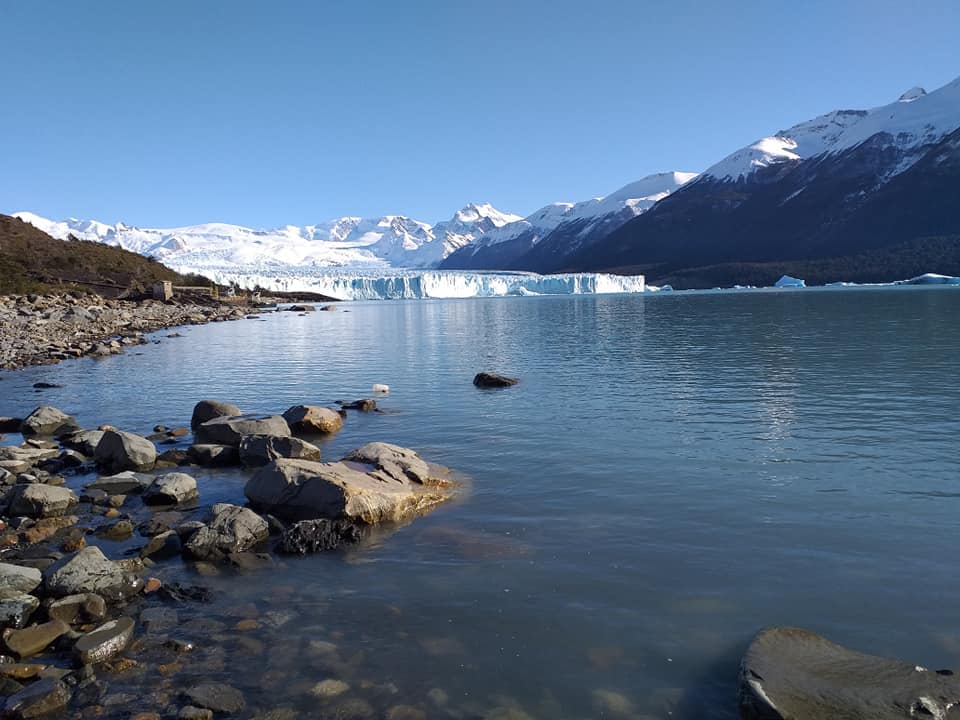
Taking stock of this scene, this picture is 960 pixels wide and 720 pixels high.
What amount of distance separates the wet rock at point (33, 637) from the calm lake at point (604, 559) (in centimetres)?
100

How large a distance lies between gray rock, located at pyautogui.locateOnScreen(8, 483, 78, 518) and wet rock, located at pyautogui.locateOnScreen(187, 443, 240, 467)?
2.70 m

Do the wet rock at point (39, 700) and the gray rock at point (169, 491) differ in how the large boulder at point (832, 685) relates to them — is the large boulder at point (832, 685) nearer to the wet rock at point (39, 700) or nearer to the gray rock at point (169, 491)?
the wet rock at point (39, 700)

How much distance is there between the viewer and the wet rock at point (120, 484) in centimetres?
984

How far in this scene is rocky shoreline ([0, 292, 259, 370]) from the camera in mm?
28830

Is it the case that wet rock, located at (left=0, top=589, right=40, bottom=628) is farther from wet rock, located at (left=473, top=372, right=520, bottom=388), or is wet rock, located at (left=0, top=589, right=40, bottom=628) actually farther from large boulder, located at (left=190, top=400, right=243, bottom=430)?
wet rock, located at (left=473, top=372, right=520, bottom=388)

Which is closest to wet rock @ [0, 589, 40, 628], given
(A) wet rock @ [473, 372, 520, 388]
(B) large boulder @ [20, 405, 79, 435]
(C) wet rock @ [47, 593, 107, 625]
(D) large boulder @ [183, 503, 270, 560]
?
(C) wet rock @ [47, 593, 107, 625]

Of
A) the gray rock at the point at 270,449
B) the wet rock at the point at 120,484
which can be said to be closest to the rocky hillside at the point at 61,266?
the gray rock at the point at 270,449

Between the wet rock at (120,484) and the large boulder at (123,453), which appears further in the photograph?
the large boulder at (123,453)

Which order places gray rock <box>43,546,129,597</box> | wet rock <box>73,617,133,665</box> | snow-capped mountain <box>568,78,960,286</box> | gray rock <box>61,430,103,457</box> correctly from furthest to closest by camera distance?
snow-capped mountain <box>568,78,960,286</box>
gray rock <box>61,430,103,457</box>
gray rock <box>43,546,129,597</box>
wet rock <box>73,617,133,665</box>

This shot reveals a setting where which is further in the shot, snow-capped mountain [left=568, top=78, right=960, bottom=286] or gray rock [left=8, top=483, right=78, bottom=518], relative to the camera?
snow-capped mountain [left=568, top=78, right=960, bottom=286]

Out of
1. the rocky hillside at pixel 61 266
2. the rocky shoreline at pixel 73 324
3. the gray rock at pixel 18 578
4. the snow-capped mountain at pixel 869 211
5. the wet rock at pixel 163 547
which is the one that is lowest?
the wet rock at pixel 163 547

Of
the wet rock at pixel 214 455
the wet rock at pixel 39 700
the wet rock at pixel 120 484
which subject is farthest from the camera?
the wet rock at pixel 214 455

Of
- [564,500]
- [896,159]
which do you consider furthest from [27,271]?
[896,159]

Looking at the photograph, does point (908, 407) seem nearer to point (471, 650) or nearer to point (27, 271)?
point (471, 650)
